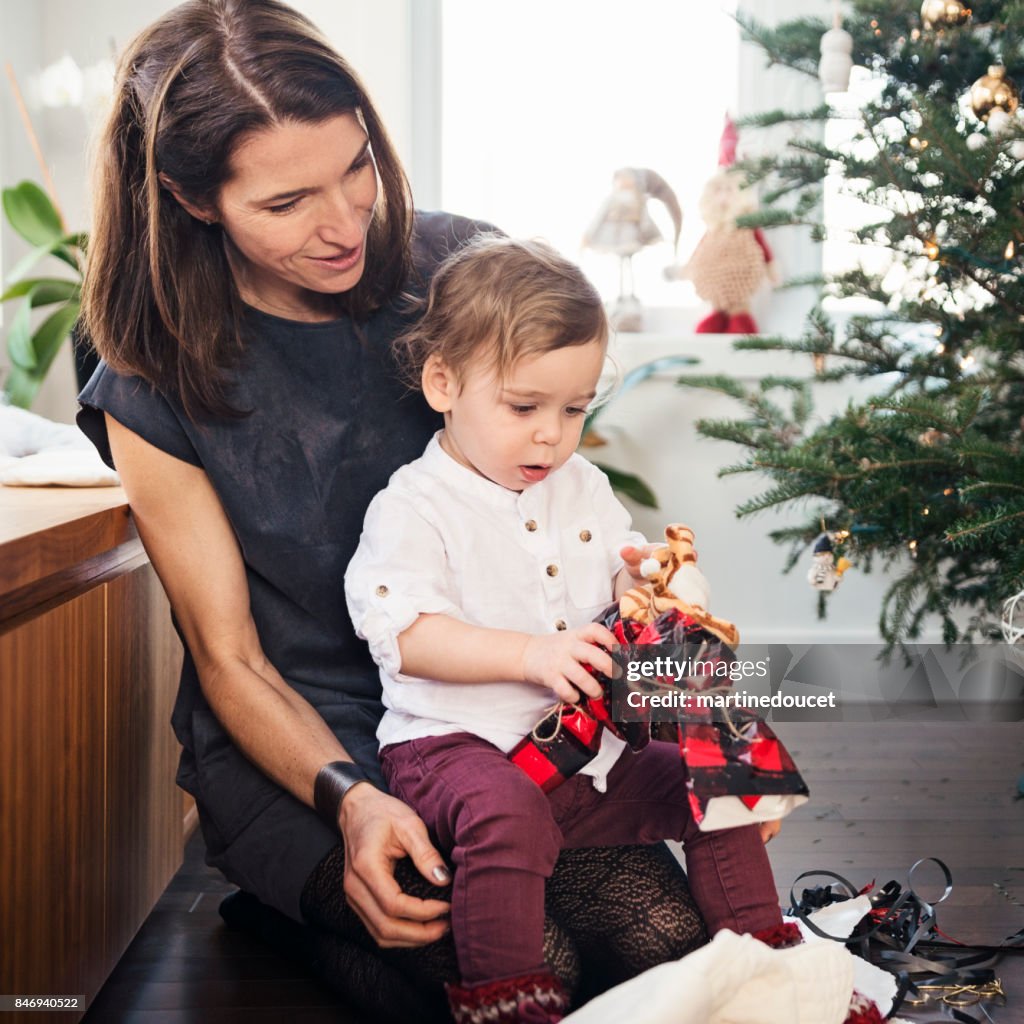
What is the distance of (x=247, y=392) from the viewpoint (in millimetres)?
1355

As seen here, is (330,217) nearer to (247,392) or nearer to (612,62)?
(247,392)

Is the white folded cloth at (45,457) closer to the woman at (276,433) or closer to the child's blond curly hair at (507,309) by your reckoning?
the woman at (276,433)

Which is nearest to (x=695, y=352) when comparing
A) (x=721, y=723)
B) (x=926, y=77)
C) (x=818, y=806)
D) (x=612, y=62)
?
(x=612, y=62)

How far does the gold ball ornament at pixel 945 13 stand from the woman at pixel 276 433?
A: 0.99 meters

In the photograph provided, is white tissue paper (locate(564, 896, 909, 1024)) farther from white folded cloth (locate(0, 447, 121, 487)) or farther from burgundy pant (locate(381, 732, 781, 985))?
white folded cloth (locate(0, 447, 121, 487))

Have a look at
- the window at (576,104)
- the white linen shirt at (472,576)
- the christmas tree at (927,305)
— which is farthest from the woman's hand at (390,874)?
the window at (576,104)

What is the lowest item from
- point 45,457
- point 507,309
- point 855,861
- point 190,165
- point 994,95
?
point 855,861

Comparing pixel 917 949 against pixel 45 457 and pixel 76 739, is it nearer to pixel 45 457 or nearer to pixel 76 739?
pixel 76 739

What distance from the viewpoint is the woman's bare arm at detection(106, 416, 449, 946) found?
1267 mm

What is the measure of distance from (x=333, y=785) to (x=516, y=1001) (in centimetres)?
28

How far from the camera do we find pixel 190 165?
1.23 metres

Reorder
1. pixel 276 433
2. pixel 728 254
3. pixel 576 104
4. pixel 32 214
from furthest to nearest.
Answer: pixel 576 104, pixel 728 254, pixel 32 214, pixel 276 433

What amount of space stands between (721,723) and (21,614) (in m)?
→ 0.62

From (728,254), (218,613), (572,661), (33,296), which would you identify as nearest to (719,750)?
(572,661)
